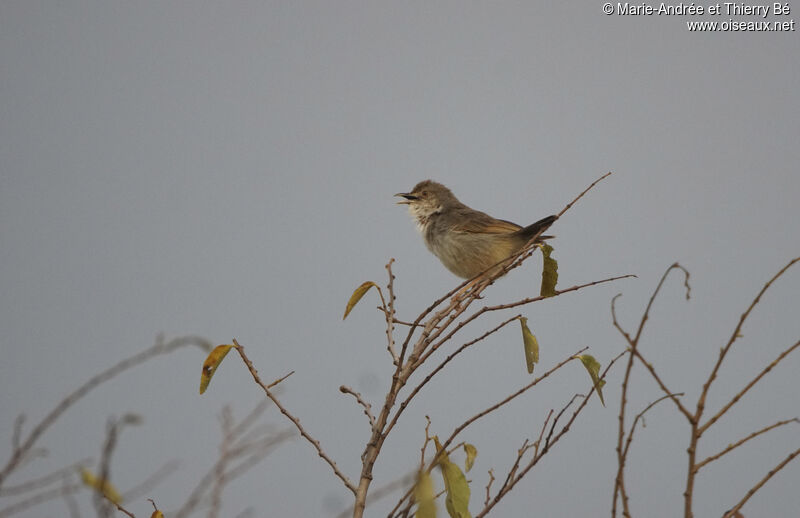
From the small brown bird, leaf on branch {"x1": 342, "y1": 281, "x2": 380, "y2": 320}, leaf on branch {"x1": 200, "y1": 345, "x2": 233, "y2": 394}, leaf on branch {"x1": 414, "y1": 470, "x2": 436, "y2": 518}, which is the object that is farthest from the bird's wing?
leaf on branch {"x1": 414, "y1": 470, "x2": 436, "y2": 518}

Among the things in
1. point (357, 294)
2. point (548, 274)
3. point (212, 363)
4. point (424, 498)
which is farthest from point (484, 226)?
point (424, 498)

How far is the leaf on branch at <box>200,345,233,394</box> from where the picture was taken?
241 cm

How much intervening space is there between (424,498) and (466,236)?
4.21 metres

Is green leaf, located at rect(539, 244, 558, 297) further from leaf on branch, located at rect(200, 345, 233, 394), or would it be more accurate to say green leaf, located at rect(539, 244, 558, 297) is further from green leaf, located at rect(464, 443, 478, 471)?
leaf on branch, located at rect(200, 345, 233, 394)

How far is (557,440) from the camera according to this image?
2336 mm

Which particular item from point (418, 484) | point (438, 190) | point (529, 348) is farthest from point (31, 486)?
point (438, 190)

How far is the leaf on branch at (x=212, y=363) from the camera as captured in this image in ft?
7.91

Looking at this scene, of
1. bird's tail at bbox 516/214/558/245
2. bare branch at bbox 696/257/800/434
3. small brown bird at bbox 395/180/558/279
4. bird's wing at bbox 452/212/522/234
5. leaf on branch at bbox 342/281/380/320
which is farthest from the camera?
bird's wing at bbox 452/212/522/234

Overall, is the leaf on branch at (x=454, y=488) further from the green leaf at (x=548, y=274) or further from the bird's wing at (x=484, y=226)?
the bird's wing at (x=484, y=226)

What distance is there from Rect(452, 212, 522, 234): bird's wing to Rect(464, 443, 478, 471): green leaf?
3627mm

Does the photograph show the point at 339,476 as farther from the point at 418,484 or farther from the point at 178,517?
the point at 178,517

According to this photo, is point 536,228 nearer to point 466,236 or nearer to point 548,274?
point 466,236

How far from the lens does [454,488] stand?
7.08 ft

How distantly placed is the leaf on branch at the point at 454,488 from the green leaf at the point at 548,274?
96 cm
